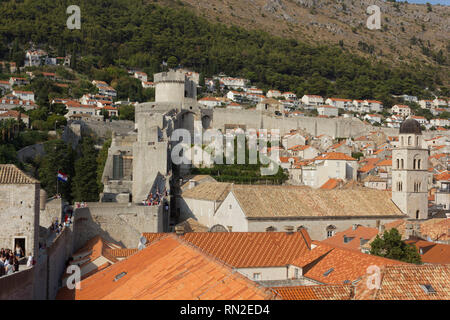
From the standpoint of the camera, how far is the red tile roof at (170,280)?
8.67 metres

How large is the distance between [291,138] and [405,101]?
69586 millimetres

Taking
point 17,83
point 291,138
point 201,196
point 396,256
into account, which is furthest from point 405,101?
point 396,256

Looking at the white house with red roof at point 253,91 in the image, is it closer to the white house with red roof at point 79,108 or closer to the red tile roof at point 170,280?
the white house with red roof at point 79,108

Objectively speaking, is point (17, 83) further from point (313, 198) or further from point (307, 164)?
point (313, 198)

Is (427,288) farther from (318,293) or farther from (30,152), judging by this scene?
(30,152)

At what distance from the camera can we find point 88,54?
103750 mm

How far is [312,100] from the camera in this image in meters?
115

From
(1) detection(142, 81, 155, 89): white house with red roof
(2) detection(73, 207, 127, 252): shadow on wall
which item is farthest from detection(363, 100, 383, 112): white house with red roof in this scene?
(2) detection(73, 207, 127, 252): shadow on wall

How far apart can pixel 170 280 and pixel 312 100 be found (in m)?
108

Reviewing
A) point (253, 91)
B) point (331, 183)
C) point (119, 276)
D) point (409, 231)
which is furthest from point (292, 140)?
point (119, 276)

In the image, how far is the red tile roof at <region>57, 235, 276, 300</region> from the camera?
8.67 meters

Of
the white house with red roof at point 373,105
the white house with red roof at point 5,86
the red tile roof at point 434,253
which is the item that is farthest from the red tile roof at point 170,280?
the white house with red roof at point 373,105

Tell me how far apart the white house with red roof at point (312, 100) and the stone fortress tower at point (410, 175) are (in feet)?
267

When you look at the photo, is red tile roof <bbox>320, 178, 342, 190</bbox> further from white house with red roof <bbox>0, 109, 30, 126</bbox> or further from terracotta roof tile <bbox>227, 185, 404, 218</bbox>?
white house with red roof <bbox>0, 109, 30, 126</bbox>
